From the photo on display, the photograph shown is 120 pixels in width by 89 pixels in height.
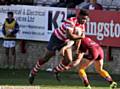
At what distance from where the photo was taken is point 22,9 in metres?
24.3

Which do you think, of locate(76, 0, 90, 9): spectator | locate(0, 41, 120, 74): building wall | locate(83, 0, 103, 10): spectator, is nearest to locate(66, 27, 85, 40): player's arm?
locate(0, 41, 120, 74): building wall

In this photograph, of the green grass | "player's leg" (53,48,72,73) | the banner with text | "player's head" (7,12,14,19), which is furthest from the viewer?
"player's head" (7,12,14,19)

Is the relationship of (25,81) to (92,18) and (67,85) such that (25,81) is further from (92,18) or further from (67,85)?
(92,18)

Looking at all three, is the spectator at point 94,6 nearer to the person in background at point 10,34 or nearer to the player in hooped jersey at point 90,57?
the person in background at point 10,34

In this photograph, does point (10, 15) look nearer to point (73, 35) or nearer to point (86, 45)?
point (73, 35)

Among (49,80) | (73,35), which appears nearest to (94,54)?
(73,35)

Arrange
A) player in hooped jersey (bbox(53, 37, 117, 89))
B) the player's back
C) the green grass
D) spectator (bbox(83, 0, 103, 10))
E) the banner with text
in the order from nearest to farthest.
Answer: player in hooped jersey (bbox(53, 37, 117, 89)) → the player's back → the green grass → the banner with text → spectator (bbox(83, 0, 103, 10))

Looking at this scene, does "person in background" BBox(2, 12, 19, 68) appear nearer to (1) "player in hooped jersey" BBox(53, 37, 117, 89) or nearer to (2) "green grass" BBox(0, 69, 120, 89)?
(2) "green grass" BBox(0, 69, 120, 89)

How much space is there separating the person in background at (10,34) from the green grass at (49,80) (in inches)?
28.1

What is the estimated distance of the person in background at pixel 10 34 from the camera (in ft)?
77.8

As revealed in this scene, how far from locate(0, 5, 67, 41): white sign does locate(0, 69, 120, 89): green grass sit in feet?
4.89

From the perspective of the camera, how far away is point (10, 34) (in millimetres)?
23844

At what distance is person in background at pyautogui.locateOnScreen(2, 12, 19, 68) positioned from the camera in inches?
933

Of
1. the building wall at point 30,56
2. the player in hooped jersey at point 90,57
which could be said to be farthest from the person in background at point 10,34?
the player in hooped jersey at point 90,57
